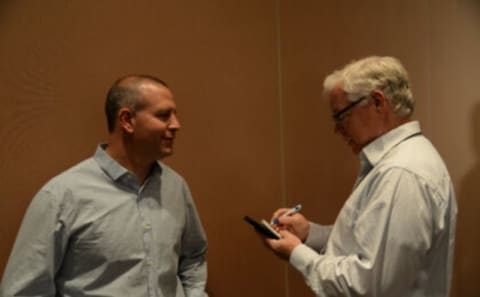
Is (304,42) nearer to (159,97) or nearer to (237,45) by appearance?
(237,45)

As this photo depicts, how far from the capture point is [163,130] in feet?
4.98

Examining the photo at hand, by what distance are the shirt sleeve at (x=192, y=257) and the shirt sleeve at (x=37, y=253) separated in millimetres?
512

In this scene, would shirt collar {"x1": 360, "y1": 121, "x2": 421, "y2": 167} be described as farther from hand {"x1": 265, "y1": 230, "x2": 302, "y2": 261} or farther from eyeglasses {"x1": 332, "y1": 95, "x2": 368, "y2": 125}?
hand {"x1": 265, "y1": 230, "x2": 302, "y2": 261}

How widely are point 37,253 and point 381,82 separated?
1.12m

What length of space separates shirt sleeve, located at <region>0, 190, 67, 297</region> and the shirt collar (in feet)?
3.11

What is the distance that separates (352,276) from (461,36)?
175 cm

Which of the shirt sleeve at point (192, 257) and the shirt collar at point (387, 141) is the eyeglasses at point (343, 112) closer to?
the shirt collar at point (387, 141)

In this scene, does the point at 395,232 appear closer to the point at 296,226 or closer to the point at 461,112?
the point at 296,226

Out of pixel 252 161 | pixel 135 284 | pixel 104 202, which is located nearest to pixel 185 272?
pixel 135 284

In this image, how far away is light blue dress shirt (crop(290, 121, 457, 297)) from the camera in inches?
48.0

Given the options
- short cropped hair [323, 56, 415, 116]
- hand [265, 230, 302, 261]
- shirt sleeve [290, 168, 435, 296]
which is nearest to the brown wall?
hand [265, 230, 302, 261]

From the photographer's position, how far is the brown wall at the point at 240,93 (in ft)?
5.57

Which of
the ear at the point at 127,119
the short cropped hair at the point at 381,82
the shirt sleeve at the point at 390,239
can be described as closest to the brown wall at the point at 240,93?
the ear at the point at 127,119

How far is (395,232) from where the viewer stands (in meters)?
1.21
